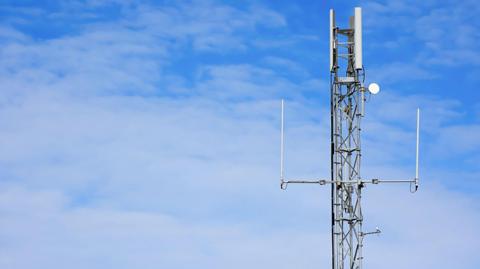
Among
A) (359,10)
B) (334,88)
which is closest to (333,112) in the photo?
(334,88)

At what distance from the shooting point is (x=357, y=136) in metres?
45.8

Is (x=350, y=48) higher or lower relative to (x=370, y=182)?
higher

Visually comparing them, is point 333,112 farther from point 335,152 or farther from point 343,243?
point 343,243

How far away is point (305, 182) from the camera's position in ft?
147

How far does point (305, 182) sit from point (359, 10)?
6.69m

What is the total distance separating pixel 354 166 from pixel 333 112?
227cm

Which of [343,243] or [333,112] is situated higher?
[333,112]

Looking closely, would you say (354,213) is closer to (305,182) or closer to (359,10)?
(305,182)

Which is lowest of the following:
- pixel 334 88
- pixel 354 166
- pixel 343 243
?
pixel 343 243

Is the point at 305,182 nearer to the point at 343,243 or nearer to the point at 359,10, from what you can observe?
the point at 343,243

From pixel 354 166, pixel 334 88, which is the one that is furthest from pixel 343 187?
pixel 334 88

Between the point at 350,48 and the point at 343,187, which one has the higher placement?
the point at 350,48

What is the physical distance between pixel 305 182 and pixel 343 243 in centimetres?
268

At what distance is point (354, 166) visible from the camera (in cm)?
4547
